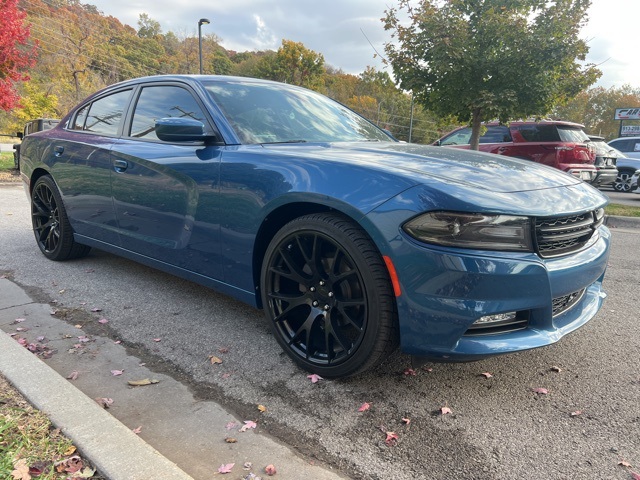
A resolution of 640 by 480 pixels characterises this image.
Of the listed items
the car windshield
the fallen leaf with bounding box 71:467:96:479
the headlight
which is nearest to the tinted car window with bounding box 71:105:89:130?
the car windshield

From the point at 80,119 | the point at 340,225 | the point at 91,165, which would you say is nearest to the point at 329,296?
the point at 340,225

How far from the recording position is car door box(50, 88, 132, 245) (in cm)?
367

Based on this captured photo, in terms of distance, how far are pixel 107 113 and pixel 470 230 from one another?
3339 millimetres

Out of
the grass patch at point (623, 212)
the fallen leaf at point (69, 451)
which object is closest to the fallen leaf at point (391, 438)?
the fallen leaf at point (69, 451)

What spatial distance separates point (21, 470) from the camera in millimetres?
1588

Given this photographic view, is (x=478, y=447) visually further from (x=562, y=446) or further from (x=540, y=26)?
(x=540, y=26)

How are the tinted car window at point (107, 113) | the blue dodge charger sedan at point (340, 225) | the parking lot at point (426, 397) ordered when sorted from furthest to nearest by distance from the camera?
1. the tinted car window at point (107, 113)
2. the blue dodge charger sedan at point (340, 225)
3. the parking lot at point (426, 397)

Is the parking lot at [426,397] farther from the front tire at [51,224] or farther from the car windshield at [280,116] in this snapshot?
the car windshield at [280,116]

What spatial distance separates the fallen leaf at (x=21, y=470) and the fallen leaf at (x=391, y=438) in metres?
1.32

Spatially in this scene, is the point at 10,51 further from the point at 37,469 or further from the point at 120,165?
the point at 37,469

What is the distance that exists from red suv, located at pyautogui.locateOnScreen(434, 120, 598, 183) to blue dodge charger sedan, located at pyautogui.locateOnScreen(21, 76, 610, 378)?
6.46 metres

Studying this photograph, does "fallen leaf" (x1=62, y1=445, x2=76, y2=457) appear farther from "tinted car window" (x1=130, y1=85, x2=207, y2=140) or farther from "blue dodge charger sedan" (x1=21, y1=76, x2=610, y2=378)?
"tinted car window" (x1=130, y1=85, x2=207, y2=140)

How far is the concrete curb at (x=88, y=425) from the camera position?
1.63 metres

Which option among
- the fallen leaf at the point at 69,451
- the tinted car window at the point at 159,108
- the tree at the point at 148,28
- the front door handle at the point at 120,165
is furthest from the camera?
the tree at the point at 148,28
